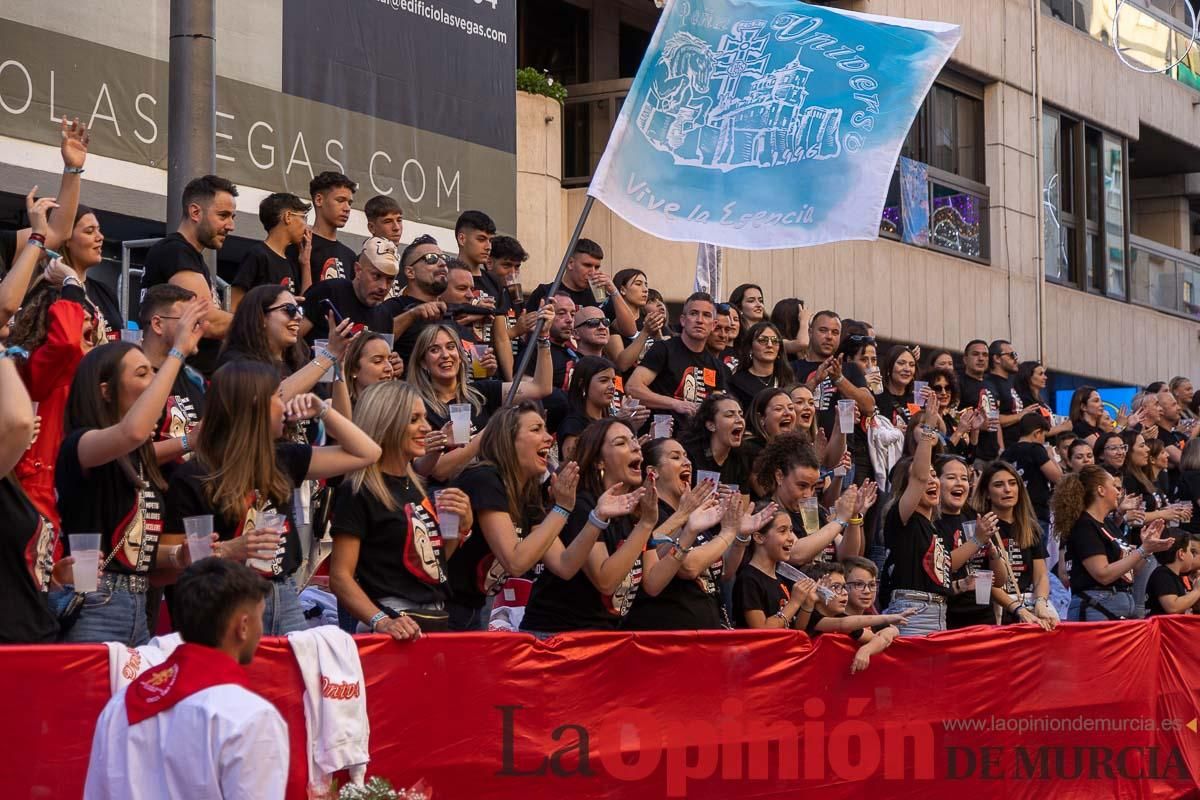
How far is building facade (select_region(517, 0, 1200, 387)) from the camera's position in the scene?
2038 centimetres

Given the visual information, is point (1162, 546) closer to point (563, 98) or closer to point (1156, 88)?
point (563, 98)

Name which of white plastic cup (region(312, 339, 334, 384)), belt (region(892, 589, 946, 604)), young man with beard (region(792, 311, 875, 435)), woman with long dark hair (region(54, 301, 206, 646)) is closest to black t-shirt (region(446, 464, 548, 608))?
white plastic cup (region(312, 339, 334, 384))

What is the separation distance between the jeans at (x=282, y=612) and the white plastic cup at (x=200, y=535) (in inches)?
22.5

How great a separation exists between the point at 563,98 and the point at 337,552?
42.1ft

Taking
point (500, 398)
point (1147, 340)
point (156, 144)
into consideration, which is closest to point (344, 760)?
point (500, 398)

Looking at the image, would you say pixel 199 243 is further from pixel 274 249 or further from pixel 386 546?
pixel 386 546

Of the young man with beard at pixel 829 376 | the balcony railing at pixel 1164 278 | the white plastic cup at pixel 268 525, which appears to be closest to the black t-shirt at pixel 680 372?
the young man with beard at pixel 829 376

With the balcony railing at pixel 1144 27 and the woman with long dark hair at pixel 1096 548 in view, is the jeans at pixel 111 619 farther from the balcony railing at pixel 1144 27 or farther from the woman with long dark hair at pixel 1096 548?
the balcony railing at pixel 1144 27

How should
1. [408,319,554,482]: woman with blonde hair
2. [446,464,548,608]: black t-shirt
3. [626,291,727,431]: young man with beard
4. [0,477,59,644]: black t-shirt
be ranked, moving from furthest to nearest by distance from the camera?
[626,291,727,431]: young man with beard → [408,319,554,482]: woman with blonde hair → [446,464,548,608]: black t-shirt → [0,477,59,644]: black t-shirt

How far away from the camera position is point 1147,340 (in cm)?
2997

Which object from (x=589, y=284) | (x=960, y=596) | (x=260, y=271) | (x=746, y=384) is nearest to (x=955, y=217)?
(x=589, y=284)

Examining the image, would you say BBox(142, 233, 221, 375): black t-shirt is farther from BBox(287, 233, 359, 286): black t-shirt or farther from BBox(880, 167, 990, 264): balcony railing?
BBox(880, 167, 990, 264): balcony railing

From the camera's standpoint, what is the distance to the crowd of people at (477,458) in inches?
254

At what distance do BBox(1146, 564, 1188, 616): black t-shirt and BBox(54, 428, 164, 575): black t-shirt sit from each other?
26.6ft
